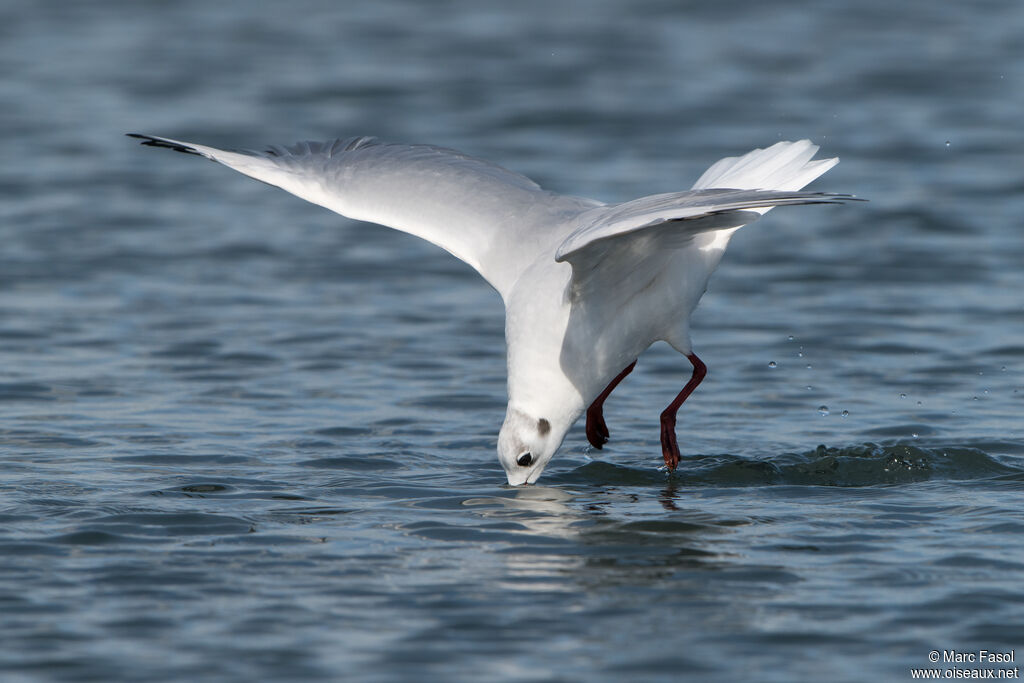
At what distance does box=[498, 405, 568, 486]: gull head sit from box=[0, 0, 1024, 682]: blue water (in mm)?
114

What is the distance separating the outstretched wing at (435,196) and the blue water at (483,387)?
0.98 meters

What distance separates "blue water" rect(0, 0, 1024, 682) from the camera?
502 centimetres

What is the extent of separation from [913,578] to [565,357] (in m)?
1.88

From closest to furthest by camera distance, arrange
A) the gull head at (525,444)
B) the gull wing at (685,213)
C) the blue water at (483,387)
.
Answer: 1. the blue water at (483,387)
2. the gull wing at (685,213)
3. the gull head at (525,444)

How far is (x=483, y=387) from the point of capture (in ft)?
28.1

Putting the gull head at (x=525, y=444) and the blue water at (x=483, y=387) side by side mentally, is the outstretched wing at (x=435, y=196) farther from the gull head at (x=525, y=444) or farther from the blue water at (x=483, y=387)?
the blue water at (x=483, y=387)

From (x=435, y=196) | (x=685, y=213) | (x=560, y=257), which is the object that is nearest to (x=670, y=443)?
Answer: (x=560, y=257)

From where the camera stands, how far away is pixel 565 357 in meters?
6.68

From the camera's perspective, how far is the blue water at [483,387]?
5.02 metres

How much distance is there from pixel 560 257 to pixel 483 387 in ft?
9.16

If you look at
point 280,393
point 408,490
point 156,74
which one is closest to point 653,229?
point 408,490

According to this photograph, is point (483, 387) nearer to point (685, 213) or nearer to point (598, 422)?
point (598, 422)

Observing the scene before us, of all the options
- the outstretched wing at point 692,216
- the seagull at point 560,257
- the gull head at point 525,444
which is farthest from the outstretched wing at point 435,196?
the gull head at point 525,444

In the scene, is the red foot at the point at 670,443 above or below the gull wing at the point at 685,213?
below
